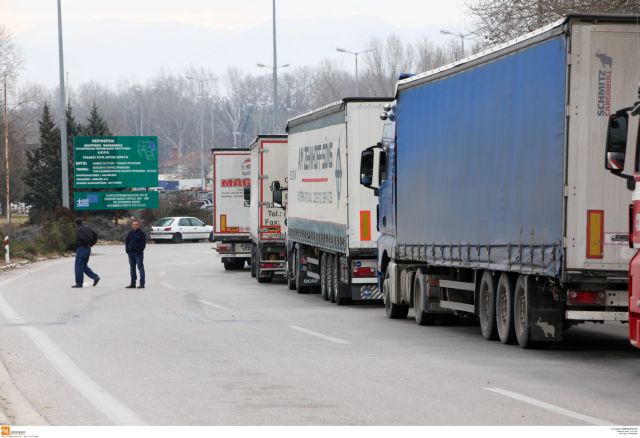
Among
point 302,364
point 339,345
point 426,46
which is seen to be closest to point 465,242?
point 339,345

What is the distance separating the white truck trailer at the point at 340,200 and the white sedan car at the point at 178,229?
42.3 meters

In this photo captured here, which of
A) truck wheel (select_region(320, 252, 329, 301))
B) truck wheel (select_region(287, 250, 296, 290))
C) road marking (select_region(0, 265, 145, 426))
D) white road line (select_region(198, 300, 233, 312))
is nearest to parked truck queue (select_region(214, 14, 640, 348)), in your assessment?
truck wheel (select_region(320, 252, 329, 301))

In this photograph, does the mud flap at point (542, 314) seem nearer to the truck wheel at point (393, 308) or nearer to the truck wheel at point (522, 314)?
the truck wheel at point (522, 314)

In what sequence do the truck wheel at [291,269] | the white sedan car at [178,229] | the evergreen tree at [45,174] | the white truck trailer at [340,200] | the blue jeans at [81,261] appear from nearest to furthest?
the white truck trailer at [340,200] < the truck wheel at [291,269] < the blue jeans at [81,261] < the white sedan car at [178,229] < the evergreen tree at [45,174]

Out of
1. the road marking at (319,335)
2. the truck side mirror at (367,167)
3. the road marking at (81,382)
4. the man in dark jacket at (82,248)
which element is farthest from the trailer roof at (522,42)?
the man in dark jacket at (82,248)

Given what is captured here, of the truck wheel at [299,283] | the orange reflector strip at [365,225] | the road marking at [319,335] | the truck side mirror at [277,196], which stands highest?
the truck side mirror at [277,196]

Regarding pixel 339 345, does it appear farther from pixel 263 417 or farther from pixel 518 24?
pixel 518 24

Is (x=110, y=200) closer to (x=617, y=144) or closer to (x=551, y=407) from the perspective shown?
(x=617, y=144)

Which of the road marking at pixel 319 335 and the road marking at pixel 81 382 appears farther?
the road marking at pixel 319 335

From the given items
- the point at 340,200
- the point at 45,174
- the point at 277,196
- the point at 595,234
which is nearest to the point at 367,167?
the point at 340,200

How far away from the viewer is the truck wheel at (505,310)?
16.4 meters

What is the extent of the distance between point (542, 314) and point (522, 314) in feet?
1.70

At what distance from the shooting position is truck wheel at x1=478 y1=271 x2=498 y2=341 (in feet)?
56.4

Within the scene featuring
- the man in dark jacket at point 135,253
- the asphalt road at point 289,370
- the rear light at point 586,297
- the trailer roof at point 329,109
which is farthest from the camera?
the man in dark jacket at point 135,253
